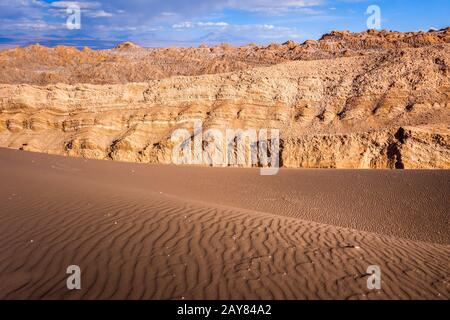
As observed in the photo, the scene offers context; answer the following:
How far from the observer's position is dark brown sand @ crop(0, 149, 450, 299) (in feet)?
16.3

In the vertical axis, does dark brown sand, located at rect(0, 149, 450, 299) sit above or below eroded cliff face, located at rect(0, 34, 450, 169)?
below

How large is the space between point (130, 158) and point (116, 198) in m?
14.1

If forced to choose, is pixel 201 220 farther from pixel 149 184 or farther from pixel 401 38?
pixel 401 38

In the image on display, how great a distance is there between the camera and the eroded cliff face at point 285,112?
19.2 metres

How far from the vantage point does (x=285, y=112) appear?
2331 centimetres

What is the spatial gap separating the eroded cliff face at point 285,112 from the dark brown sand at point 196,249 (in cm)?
666

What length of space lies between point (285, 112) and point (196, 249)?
59.7ft

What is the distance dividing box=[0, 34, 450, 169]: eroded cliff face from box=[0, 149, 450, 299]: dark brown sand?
666cm

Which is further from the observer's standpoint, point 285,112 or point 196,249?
point 285,112

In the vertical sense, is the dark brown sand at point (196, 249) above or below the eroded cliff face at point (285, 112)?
below

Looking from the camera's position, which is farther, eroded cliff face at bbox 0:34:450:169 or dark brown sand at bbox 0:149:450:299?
eroded cliff face at bbox 0:34:450:169

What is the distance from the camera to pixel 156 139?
2403 cm

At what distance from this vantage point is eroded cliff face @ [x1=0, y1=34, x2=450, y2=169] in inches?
757
